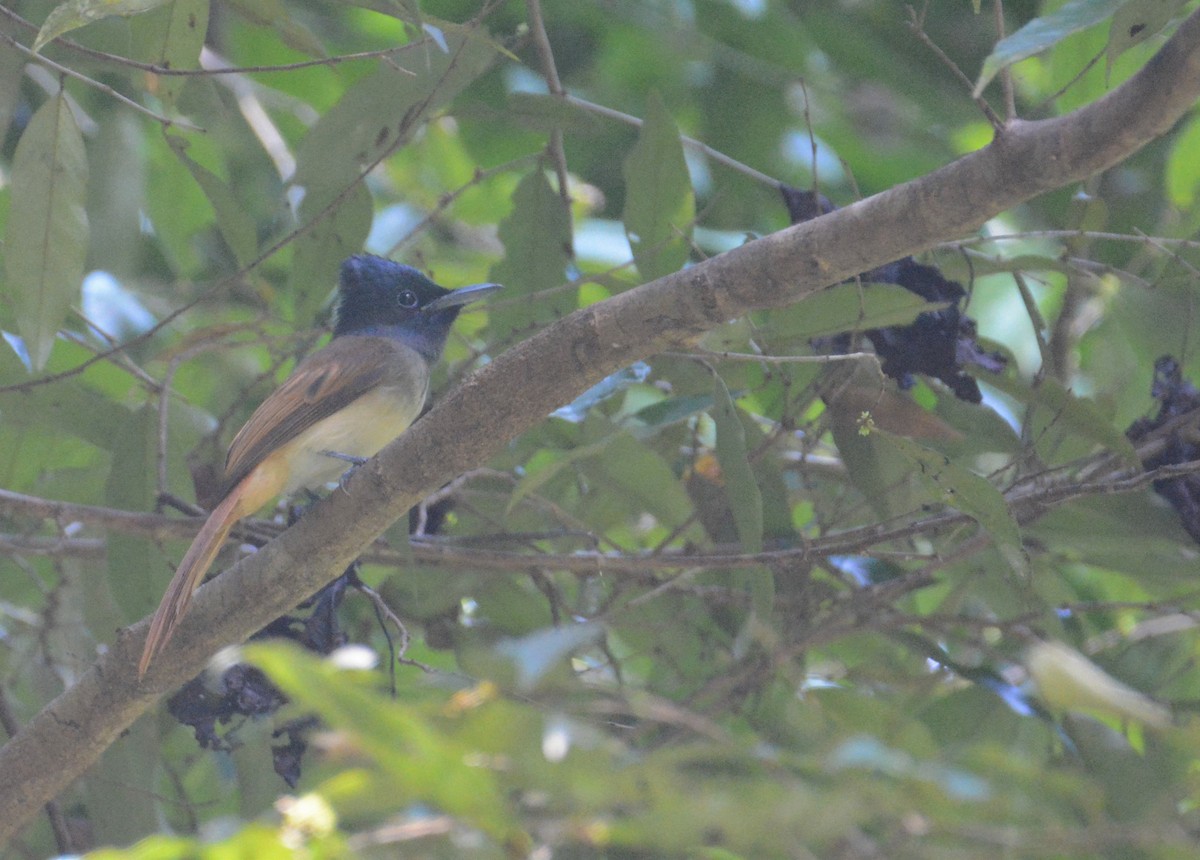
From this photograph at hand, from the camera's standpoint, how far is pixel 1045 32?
2311 mm

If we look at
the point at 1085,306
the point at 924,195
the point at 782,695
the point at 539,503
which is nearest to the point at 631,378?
the point at 539,503

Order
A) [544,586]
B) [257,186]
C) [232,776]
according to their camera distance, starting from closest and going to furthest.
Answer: [544,586]
[232,776]
[257,186]

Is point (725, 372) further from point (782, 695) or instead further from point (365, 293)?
point (365, 293)

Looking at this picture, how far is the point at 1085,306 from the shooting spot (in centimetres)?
493

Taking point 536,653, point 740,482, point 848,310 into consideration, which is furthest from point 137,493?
point 536,653

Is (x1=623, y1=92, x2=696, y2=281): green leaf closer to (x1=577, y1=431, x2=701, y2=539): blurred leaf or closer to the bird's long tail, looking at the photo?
(x1=577, y1=431, x2=701, y2=539): blurred leaf

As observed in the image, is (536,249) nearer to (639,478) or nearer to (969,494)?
(639,478)

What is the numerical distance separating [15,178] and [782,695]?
2.32 m

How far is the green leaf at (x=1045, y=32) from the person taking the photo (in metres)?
2.15

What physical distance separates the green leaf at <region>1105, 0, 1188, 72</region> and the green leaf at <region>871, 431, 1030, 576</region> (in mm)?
867

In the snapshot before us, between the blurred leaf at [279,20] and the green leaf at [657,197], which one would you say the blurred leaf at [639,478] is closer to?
the green leaf at [657,197]

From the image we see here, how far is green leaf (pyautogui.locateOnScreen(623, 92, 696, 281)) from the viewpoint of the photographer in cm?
349

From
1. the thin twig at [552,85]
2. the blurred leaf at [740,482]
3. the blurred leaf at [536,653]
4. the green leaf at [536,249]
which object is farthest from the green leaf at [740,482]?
the blurred leaf at [536,653]

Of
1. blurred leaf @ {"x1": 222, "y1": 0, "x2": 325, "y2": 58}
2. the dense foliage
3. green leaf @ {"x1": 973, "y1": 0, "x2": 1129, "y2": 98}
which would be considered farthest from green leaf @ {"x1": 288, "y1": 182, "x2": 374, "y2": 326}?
green leaf @ {"x1": 973, "y1": 0, "x2": 1129, "y2": 98}
